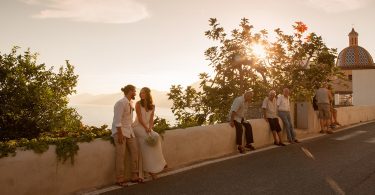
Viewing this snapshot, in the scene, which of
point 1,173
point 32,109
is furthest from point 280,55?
point 1,173

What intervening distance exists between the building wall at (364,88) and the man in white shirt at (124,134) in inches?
1719

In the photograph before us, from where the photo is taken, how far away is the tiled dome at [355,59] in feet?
246

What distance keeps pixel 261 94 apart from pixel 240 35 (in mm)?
2785

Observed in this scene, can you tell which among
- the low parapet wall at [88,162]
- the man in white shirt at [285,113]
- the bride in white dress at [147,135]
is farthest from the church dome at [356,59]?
the bride in white dress at [147,135]

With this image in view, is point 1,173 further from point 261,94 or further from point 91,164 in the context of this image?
point 261,94

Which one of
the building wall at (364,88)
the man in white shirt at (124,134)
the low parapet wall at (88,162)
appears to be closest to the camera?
the low parapet wall at (88,162)

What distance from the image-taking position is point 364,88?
4606 cm

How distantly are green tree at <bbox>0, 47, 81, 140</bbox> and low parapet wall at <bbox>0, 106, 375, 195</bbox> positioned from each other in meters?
5.93

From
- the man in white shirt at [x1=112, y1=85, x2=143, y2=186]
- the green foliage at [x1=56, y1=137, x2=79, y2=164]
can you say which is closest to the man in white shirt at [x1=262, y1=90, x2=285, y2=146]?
the man in white shirt at [x1=112, y1=85, x2=143, y2=186]

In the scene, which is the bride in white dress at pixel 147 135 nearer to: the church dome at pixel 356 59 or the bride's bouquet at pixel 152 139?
the bride's bouquet at pixel 152 139

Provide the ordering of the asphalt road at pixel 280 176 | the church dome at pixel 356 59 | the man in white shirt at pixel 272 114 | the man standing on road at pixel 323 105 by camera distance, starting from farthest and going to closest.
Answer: the church dome at pixel 356 59 → the man standing on road at pixel 323 105 → the man in white shirt at pixel 272 114 → the asphalt road at pixel 280 176

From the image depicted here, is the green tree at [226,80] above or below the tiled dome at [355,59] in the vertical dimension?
below

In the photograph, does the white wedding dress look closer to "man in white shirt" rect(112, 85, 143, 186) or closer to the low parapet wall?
"man in white shirt" rect(112, 85, 143, 186)

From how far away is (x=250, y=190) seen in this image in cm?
613
